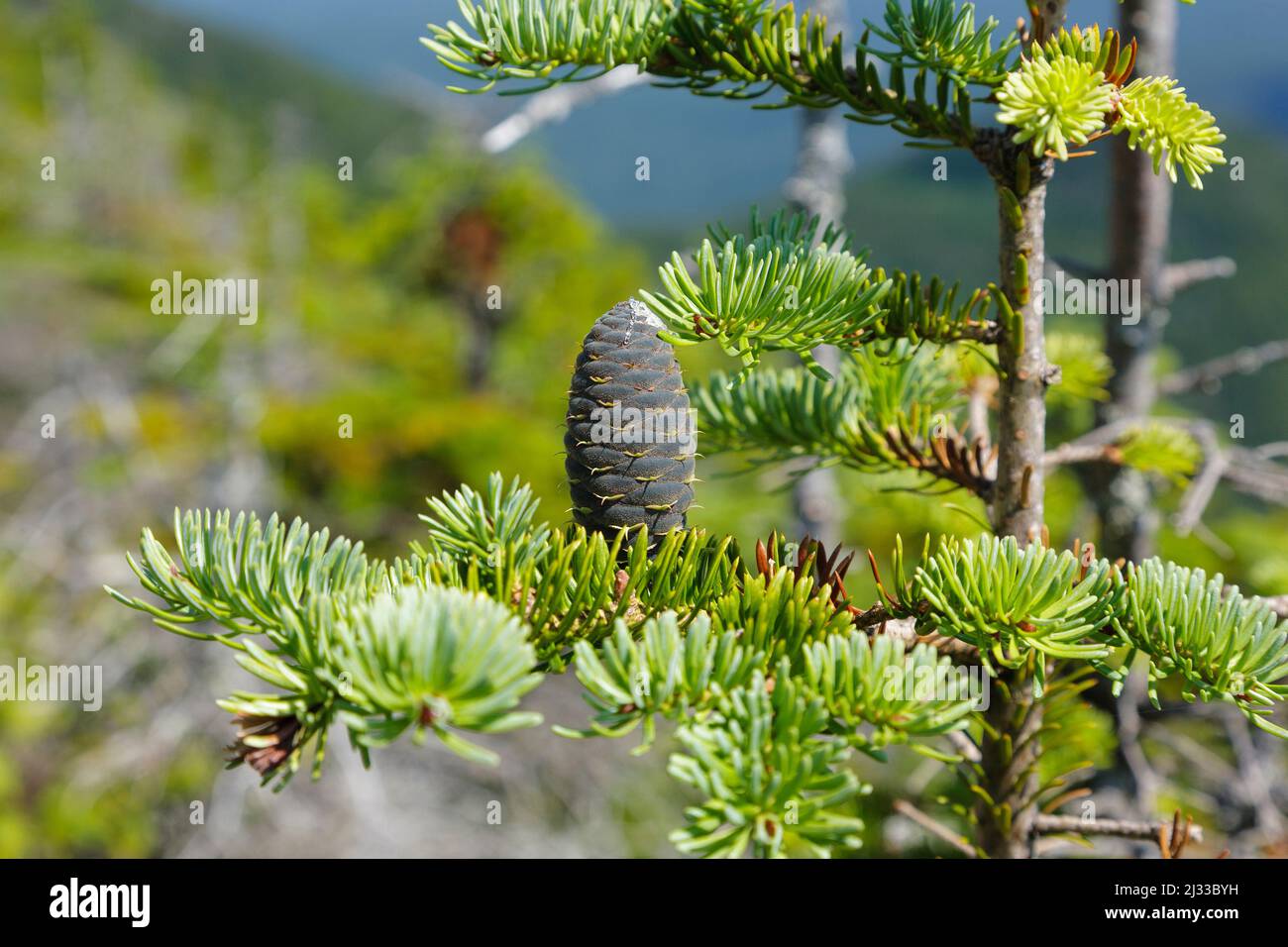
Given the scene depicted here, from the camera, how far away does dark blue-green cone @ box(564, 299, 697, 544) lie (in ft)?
2.42

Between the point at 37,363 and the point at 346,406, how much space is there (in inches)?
163

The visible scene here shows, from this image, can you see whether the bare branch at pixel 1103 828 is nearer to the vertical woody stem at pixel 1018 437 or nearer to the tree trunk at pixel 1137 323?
the vertical woody stem at pixel 1018 437

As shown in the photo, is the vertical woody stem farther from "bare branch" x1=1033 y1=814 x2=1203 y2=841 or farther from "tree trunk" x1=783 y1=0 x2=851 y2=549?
"tree trunk" x1=783 y1=0 x2=851 y2=549

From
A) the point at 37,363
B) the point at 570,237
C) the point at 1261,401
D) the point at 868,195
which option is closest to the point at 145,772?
the point at 570,237

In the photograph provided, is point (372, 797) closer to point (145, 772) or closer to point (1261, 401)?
point (145, 772)

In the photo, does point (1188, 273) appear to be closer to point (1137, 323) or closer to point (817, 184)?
point (1137, 323)

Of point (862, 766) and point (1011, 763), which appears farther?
point (862, 766)

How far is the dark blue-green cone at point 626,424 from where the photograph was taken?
738 mm

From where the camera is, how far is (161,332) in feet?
32.7

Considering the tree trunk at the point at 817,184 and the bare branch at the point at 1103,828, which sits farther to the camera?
the tree trunk at the point at 817,184

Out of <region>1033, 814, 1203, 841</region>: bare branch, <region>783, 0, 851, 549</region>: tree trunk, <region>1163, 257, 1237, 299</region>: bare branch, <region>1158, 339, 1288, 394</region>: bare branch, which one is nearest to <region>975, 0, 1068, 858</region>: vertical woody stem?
<region>1033, 814, 1203, 841</region>: bare branch

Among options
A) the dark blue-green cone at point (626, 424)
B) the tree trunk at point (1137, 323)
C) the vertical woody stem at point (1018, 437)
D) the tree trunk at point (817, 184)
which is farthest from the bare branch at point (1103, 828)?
the tree trunk at point (817, 184)

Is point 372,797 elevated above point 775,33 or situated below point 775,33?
below

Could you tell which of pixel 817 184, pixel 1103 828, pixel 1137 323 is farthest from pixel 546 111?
Result: pixel 1103 828
